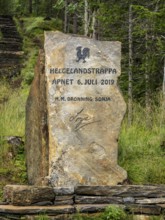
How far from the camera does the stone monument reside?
6.20 m

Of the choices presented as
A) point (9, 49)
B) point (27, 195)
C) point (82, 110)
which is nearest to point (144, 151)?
point (82, 110)

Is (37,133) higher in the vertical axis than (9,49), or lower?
lower

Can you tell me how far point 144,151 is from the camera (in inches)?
290

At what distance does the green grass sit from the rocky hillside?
11678mm

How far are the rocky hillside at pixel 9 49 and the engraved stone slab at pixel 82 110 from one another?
43.1 feet

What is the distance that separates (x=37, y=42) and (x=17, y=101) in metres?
14.6

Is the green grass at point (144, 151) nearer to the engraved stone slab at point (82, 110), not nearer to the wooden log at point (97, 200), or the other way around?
the engraved stone slab at point (82, 110)

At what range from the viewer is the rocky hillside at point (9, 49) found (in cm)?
2056

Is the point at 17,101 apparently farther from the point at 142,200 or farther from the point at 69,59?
the point at 142,200

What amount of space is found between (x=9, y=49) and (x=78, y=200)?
60.6ft

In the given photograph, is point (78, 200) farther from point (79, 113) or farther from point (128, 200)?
point (79, 113)

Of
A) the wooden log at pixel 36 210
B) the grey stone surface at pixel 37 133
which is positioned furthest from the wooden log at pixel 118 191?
the grey stone surface at pixel 37 133

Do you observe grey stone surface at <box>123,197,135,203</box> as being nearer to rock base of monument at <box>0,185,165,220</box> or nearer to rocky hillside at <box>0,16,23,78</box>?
rock base of monument at <box>0,185,165,220</box>
